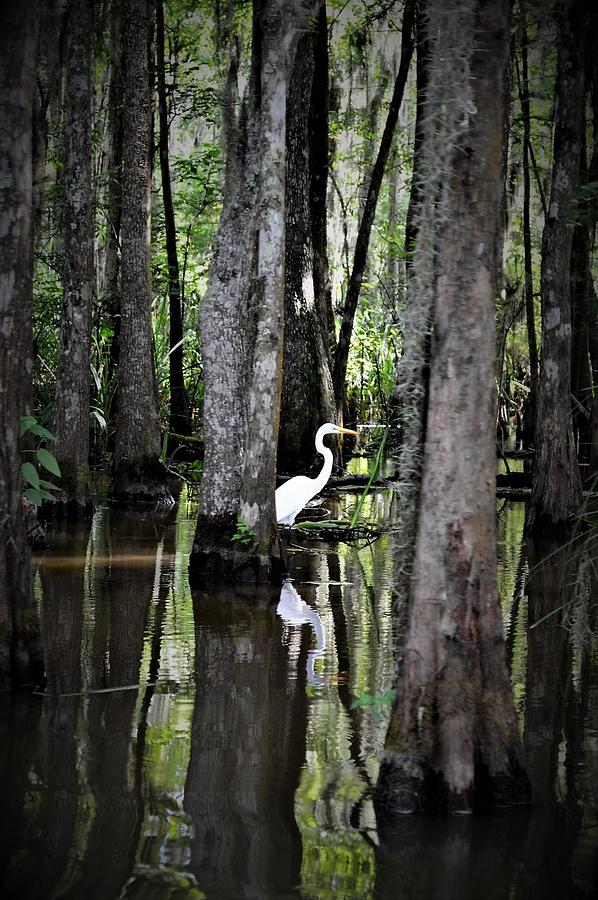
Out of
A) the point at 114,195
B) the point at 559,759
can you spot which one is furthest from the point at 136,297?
the point at 559,759

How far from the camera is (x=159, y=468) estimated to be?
14883 mm

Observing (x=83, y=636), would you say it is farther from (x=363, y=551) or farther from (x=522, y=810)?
(x=363, y=551)

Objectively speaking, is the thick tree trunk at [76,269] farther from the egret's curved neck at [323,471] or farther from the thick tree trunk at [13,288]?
the thick tree trunk at [13,288]

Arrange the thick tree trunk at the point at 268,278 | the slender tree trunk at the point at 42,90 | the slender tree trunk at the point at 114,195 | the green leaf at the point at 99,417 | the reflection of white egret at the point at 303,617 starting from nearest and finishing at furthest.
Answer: the reflection of white egret at the point at 303,617 < the thick tree trunk at the point at 268,278 < the slender tree trunk at the point at 42,90 < the green leaf at the point at 99,417 < the slender tree trunk at the point at 114,195

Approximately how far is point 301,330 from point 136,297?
363cm

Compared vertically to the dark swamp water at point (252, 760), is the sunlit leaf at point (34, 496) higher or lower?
higher

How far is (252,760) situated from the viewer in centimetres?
519

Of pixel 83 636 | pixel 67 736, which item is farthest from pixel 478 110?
pixel 83 636

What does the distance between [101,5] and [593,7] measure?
970cm

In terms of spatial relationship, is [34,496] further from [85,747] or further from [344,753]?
[344,753]

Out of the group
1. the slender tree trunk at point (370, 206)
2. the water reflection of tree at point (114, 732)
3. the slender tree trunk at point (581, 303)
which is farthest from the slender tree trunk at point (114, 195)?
the water reflection of tree at point (114, 732)

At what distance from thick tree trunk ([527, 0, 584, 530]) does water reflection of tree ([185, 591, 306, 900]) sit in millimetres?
5367

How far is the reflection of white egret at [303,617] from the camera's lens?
6.84m

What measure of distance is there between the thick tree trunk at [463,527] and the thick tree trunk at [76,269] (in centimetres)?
919
